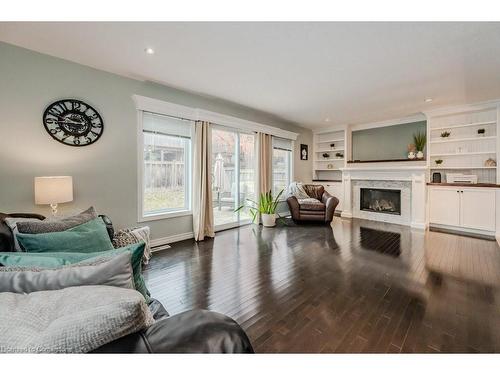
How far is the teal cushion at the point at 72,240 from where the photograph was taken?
141 centimetres

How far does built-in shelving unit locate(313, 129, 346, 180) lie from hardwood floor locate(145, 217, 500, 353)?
316 cm

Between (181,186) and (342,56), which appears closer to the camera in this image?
(342,56)

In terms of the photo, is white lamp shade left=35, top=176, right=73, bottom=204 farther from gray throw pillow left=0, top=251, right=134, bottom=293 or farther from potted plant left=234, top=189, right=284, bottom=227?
potted plant left=234, top=189, right=284, bottom=227

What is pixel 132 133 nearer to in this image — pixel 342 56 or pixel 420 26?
pixel 342 56

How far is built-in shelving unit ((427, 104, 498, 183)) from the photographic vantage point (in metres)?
4.42

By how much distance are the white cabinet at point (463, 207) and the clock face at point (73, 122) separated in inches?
248

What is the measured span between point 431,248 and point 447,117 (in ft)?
10.2

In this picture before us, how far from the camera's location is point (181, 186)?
4.04 m

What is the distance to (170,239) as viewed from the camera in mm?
3811

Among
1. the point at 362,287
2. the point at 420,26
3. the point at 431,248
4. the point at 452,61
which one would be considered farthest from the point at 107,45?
the point at 431,248

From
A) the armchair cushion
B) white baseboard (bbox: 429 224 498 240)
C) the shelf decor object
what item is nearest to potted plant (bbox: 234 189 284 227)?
the armchair cushion

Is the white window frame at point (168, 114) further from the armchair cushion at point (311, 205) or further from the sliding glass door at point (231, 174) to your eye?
the armchair cushion at point (311, 205)

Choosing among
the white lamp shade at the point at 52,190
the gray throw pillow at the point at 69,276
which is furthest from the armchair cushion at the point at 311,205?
the gray throw pillow at the point at 69,276

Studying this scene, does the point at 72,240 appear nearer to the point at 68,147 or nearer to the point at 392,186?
the point at 68,147
